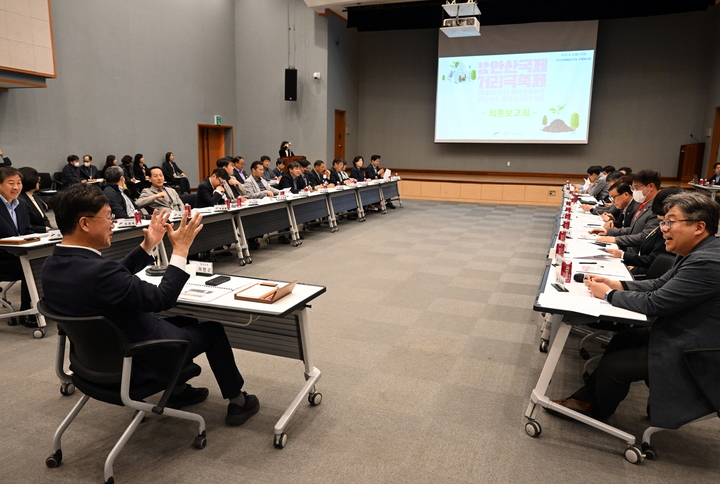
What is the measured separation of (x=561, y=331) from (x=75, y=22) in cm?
1087

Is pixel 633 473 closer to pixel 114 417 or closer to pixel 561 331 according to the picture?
pixel 561 331

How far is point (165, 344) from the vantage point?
2.01 meters

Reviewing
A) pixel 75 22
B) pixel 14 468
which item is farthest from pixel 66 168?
pixel 14 468

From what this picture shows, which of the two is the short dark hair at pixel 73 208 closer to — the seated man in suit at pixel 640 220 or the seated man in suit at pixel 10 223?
the seated man in suit at pixel 10 223

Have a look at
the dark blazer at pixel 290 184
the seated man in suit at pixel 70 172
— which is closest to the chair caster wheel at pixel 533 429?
the dark blazer at pixel 290 184

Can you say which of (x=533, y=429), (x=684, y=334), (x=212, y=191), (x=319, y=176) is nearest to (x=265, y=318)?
(x=533, y=429)

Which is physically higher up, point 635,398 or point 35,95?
point 35,95

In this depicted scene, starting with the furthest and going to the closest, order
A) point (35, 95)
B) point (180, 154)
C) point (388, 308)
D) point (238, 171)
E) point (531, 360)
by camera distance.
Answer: point (180, 154) < point (35, 95) < point (238, 171) < point (388, 308) < point (531, 360)

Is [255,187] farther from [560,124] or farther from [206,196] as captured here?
[560,124]

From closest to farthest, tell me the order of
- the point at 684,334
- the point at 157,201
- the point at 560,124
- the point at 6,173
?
the point at 684,334 → the point at 6,173 → the point at 157,201 → the point at 560,124

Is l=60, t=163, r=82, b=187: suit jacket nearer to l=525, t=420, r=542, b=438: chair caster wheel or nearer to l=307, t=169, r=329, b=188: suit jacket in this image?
l=307, t=169, r=329, b=188: suit jacket

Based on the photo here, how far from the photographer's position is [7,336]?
11.6ft

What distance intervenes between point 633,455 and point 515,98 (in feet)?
39.0

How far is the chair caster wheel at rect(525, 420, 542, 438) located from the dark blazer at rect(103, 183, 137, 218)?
13.6 ft
